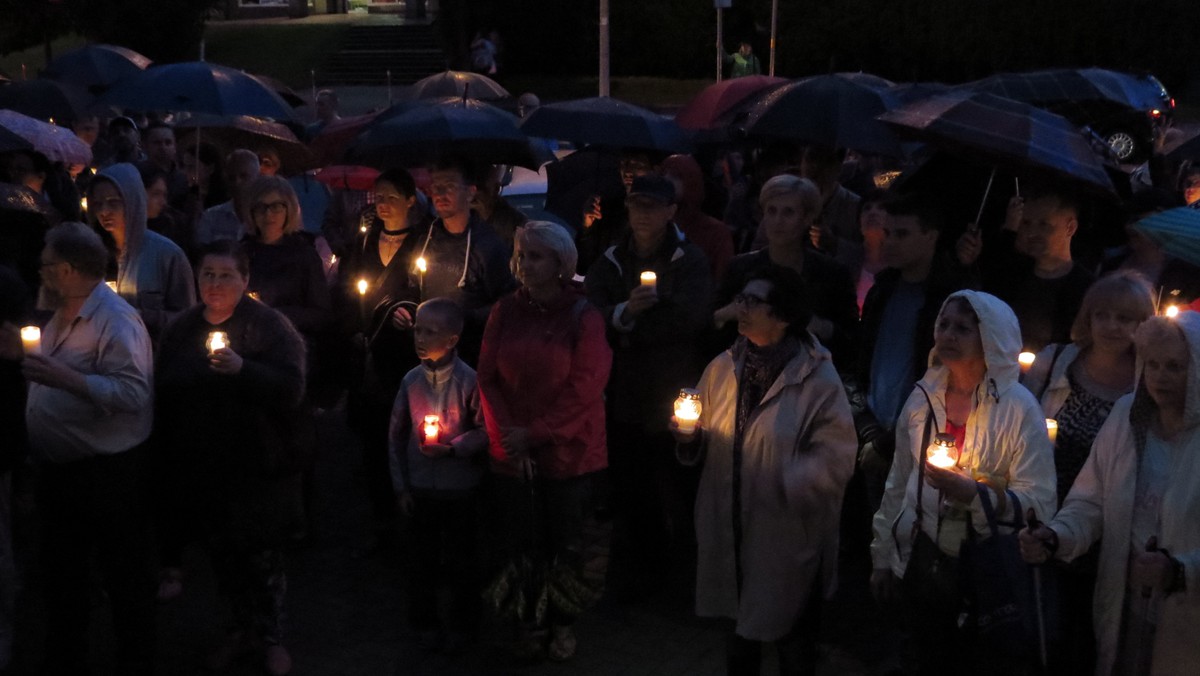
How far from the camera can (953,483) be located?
4164mm

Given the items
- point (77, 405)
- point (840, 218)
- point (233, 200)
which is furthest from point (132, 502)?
point (840, 218)

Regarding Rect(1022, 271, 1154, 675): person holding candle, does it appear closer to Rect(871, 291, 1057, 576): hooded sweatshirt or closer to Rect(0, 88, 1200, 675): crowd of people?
Rect(0, 88, 1200, 675): crowd of people

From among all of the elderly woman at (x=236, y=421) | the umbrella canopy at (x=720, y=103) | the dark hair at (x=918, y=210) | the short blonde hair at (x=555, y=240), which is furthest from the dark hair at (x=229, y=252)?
the umbrella canopy at (x=720, y=103)

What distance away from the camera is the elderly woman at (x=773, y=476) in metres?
4.96

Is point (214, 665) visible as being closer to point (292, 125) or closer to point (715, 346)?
point (715, 346)

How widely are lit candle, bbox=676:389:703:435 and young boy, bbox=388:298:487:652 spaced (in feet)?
4.16

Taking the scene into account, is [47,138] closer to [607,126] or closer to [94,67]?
[607,126]

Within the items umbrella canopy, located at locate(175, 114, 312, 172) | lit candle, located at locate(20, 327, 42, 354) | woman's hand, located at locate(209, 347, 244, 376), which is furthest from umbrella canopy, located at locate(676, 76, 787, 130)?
lit candle, located at locate(20, 327, 42, 354)

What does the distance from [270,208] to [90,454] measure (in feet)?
6.76

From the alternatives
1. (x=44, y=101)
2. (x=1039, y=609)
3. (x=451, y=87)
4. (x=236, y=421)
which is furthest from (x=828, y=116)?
(x=44, y=101)

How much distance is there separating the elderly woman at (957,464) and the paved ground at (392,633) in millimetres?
1289

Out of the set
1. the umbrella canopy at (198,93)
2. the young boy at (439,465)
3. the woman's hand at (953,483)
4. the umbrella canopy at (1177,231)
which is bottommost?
the young boy at (439,465)

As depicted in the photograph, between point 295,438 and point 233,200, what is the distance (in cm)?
319

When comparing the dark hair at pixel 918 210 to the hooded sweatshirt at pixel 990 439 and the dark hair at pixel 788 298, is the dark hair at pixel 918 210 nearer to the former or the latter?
the dark hair at pixel 788 298
